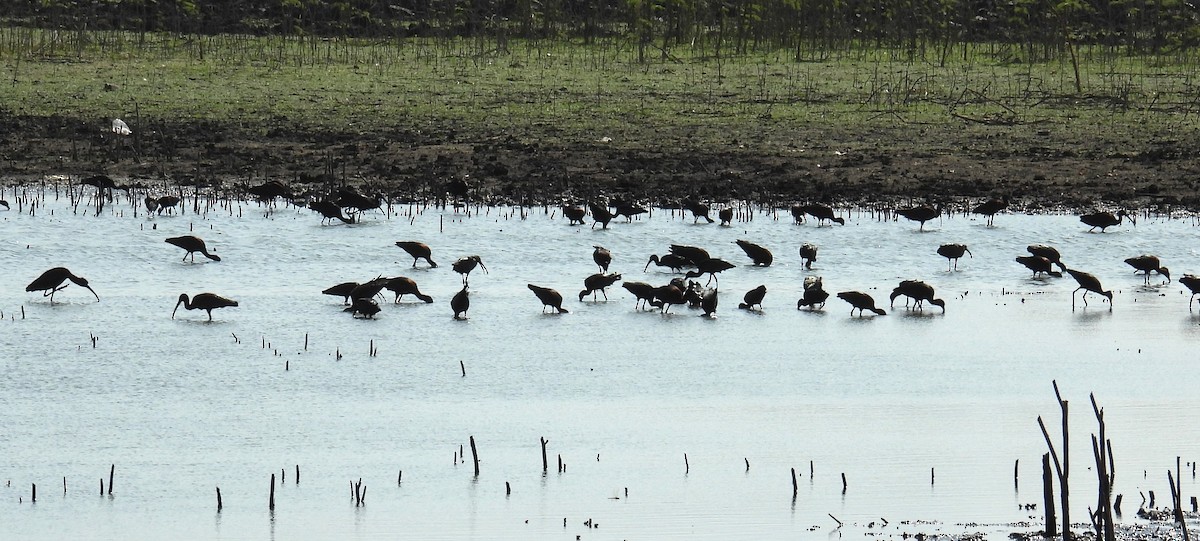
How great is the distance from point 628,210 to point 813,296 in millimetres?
3963

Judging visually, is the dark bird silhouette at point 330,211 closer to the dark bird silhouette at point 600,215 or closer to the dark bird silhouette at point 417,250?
the dark bird silhouette at point 417,250

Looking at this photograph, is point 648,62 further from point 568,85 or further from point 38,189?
point 38,189

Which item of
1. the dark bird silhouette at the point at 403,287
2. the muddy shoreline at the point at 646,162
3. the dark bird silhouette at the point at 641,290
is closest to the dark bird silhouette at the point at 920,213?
the muddy shoreline at the point at 646,162

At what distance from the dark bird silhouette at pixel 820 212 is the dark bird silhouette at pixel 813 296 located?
314 centimetres

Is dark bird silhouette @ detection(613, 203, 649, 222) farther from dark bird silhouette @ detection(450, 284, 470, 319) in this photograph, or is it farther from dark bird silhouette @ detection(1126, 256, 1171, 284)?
dark bird silhouette @ detection(1126, 256, 1171, 284)

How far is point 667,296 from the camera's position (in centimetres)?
1134

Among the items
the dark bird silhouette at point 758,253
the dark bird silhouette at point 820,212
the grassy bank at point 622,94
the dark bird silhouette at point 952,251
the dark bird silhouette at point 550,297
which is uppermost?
the grassy bank at point 622,94

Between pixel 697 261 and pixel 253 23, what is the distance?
74.3ft

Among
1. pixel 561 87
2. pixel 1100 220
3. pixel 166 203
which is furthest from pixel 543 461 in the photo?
pixel 561 87

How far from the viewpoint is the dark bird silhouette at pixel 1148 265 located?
504 inches

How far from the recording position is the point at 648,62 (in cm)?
2745

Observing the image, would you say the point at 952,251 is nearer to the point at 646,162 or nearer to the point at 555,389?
the point at 555,389

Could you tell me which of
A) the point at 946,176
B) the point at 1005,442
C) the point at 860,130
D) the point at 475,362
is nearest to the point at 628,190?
the point at 946,176

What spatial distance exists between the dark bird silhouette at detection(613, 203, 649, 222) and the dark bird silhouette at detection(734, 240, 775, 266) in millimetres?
1981
